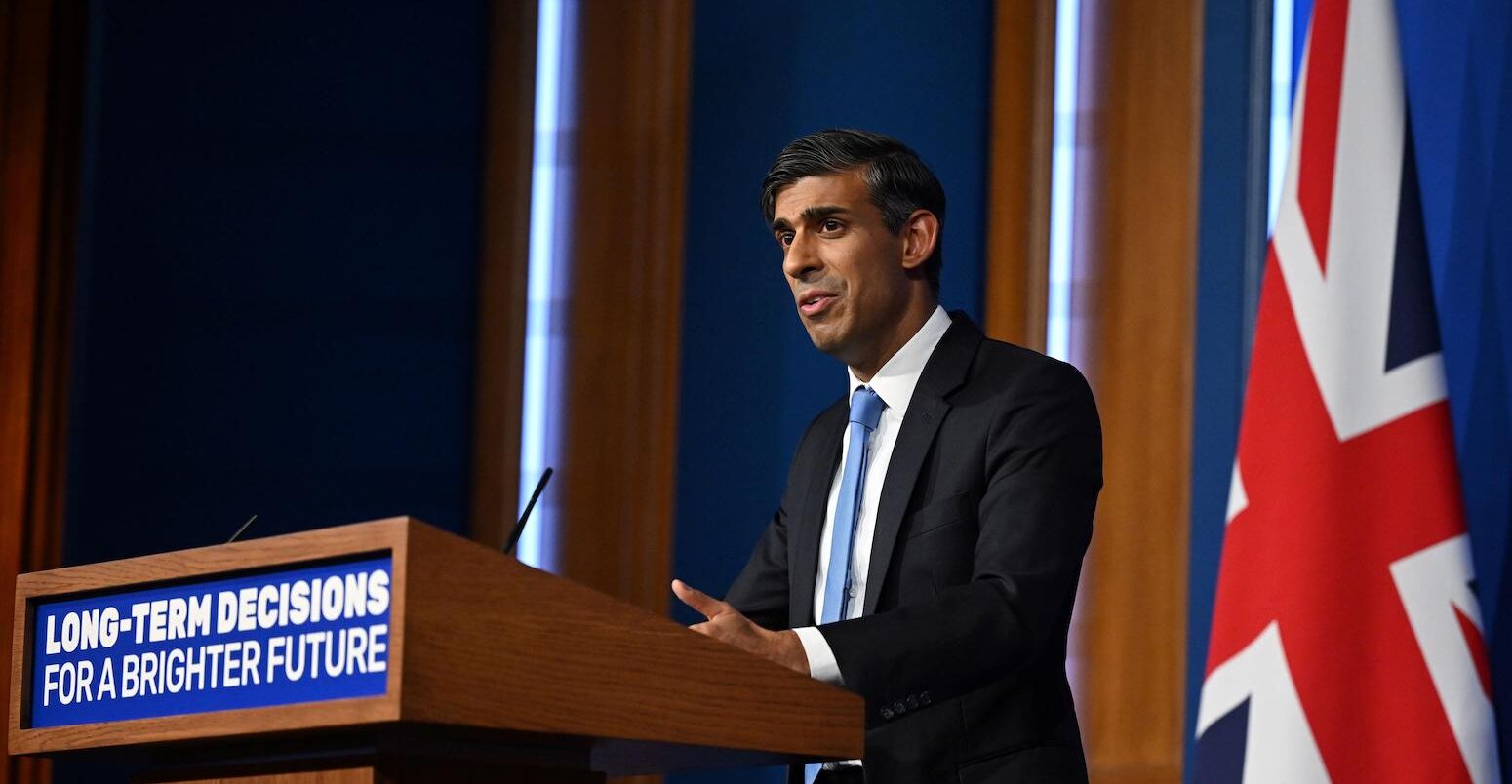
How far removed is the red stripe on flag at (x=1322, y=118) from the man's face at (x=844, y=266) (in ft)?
2.05

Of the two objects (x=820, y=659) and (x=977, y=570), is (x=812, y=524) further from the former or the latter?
(x=820, y=659)

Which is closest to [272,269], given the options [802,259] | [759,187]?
[759,187]

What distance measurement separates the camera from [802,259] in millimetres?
2361

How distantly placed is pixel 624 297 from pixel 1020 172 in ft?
2.78

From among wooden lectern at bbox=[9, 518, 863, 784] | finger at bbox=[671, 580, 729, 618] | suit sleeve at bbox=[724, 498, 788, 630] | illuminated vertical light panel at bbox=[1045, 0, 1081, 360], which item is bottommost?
wooden lectern at bbox=[9, 518, 863, 784]

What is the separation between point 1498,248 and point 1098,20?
103cm

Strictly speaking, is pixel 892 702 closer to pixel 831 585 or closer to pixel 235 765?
pixel 831 585

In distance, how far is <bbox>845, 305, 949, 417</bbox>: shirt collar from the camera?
2307 mm

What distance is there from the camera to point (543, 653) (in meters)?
1.39

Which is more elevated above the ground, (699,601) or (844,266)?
(844,266)

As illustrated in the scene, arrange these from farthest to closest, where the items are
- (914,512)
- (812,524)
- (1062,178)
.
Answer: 1. (1062,178)
2. (812,524)
3. (914,512)

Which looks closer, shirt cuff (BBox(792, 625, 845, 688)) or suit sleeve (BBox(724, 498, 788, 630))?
shirt cuff (BBox(792, 625, 845, 688))

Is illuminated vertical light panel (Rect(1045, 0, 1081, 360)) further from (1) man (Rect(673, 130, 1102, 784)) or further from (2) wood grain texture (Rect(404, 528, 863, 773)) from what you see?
(2) wood grain texture (Rect(404, 528, 863, 773))

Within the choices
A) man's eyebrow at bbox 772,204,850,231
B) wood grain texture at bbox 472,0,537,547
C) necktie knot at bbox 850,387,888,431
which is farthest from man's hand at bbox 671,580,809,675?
wood grain texture at bbox 472,0,537,547
